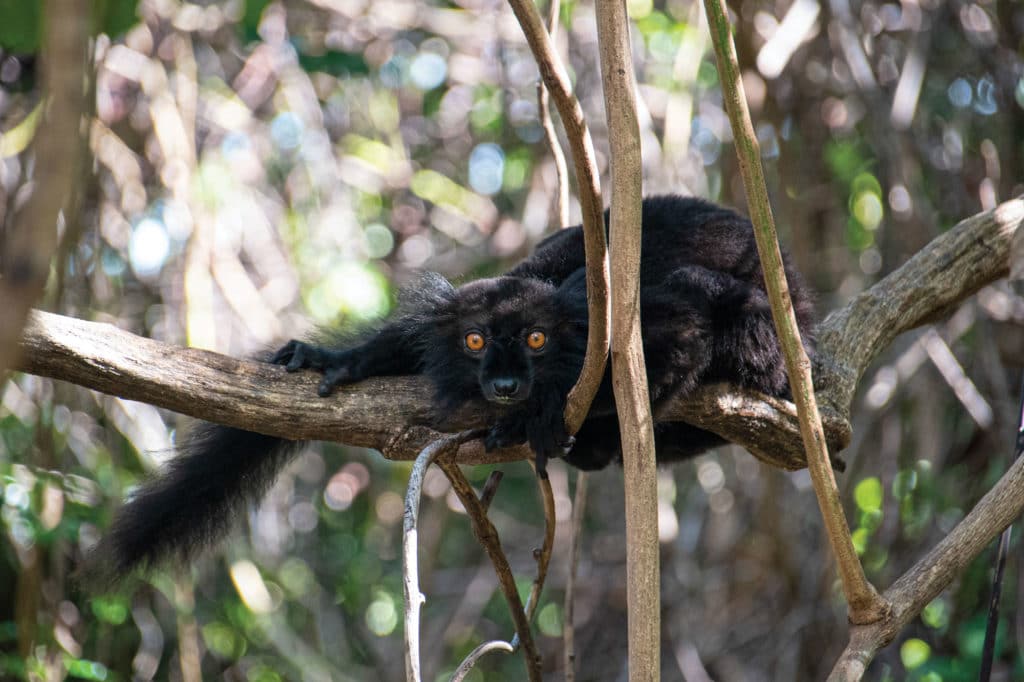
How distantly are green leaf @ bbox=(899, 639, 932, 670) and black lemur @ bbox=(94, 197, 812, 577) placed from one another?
1940 millimetres

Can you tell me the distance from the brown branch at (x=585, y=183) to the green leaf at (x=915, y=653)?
327 cm

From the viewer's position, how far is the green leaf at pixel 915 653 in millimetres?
5000

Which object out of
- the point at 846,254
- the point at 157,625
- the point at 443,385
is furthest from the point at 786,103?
the point at 157,625

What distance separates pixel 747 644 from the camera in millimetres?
6055

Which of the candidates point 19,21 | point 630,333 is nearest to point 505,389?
point 630,333

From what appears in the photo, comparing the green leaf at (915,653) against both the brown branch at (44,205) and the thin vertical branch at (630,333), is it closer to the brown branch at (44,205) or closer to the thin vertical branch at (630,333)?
the thin vertical branch at (630,333)

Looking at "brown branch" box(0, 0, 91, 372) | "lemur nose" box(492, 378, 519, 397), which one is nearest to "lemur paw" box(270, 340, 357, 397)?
"lemur nose" box(492, 378, 519, 397)

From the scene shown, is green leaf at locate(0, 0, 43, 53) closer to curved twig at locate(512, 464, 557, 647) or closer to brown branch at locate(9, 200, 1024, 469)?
brown branch at locate(9, 200, 1024, 469)

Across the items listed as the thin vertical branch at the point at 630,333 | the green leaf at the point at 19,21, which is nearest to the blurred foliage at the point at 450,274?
the green leaf at the point at 19,21

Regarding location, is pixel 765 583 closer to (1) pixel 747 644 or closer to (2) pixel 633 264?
(1) pixel 747 644

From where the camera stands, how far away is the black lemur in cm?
328

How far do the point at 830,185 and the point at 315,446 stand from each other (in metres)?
3.89

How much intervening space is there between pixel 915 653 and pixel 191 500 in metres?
3.65

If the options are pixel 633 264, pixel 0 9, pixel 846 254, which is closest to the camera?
pixel 633 264
